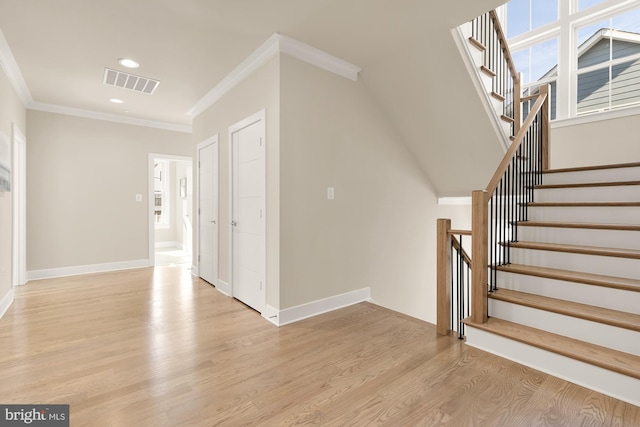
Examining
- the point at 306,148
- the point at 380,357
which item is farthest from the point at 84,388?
the point at 306,148

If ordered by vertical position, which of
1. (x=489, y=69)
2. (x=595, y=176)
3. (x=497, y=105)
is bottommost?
(x=595, y=176)

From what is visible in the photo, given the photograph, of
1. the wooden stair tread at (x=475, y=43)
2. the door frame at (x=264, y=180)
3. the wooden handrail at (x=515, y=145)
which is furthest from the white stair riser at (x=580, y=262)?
the door frame at (x=264, y=180)

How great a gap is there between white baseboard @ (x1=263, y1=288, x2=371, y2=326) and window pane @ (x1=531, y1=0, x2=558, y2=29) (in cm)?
509

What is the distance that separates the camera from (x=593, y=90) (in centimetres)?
447

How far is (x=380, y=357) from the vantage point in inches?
93.0

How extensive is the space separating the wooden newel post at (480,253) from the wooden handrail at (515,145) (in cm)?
13

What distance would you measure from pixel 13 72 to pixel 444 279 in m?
5.27

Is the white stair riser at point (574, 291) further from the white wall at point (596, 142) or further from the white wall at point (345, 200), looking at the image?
the white wall at point (596, 142)

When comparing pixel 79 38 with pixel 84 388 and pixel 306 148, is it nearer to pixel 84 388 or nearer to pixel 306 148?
pixel 306 148

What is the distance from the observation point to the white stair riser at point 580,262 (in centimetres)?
234

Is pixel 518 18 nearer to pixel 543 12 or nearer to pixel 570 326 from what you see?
pixel 543 12

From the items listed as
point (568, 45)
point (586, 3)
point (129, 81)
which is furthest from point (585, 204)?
point (129, 81)

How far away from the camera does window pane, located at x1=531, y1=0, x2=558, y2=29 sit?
15.9ft

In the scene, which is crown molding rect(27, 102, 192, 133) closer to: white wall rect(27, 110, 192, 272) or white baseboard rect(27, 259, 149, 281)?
white wall rect(27, 110, 192, 272)
